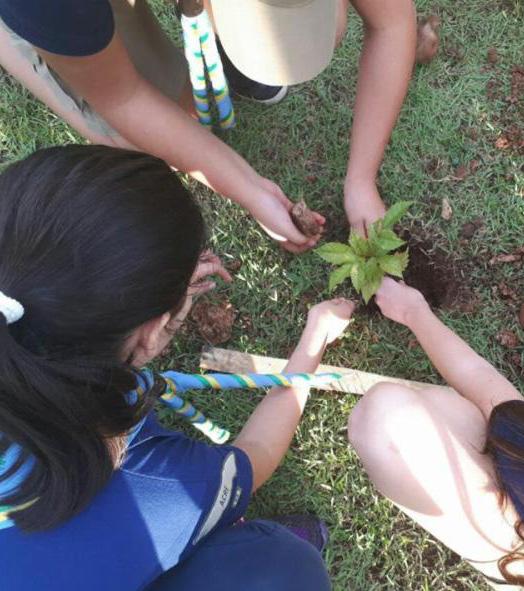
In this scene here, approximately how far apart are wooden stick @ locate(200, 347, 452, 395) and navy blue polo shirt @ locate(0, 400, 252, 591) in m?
0.82

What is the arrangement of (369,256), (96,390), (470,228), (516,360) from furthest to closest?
(470,228) < (516,360) < (369,256) < (96,390)

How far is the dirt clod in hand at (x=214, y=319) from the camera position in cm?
254

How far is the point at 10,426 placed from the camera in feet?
4.14

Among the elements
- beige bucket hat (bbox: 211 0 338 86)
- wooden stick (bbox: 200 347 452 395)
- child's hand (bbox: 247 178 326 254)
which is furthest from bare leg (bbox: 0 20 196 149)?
wooden stick (bbox: 200 347 452 395)

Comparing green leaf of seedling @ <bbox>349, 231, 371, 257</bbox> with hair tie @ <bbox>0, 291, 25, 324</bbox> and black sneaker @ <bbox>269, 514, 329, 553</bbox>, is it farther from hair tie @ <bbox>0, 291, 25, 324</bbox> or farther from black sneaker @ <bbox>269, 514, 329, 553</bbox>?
hair tie @ <bbox>0, 291, 25, 324</bbox>

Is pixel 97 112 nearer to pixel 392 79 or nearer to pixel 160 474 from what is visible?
pixel 392 79

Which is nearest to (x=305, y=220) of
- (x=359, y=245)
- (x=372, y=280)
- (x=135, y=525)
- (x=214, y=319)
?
(x=359, y=245)

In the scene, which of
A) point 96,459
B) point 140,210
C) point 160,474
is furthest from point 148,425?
point 140,210

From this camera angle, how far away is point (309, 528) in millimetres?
2305

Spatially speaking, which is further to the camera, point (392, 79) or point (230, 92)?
point (230, 92)

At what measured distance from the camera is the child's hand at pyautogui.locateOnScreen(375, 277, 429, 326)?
2.29 metres

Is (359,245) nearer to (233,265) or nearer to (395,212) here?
(395,212)

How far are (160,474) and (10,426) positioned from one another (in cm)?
41

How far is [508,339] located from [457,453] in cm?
79
